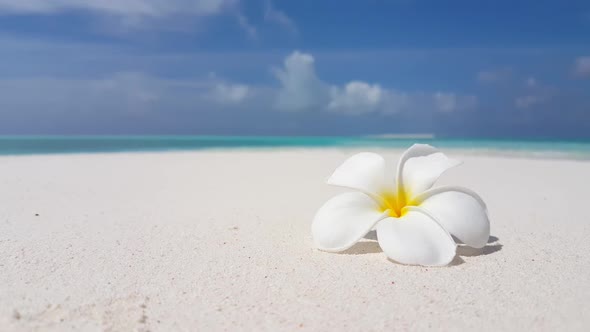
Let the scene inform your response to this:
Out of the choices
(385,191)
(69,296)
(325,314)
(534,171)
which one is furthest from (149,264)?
(534,171)

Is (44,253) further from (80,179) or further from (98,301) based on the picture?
(80,179)

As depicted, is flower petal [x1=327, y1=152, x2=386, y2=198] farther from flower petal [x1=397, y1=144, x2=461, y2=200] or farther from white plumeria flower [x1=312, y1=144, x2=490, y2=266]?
flower petal [x1=397, y1=144, x2=461, y2=200]

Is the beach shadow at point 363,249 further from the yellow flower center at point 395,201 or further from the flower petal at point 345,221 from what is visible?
the yellow flower center at point 395,201

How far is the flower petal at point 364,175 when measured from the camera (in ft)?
11.0

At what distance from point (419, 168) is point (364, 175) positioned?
0.37 meters

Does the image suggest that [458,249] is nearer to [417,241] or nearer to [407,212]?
[407,212]

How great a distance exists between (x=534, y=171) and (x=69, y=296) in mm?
9620

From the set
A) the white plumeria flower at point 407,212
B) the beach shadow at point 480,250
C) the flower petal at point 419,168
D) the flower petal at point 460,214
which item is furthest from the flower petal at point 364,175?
the beach shadow at point 480,250

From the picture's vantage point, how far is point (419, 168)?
3422 millimetres

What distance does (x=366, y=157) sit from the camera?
3521mm

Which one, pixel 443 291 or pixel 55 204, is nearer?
pixel 443 291

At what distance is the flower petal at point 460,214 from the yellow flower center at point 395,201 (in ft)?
0.44

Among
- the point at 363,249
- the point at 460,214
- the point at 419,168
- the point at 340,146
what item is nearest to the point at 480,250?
the point at 460,214

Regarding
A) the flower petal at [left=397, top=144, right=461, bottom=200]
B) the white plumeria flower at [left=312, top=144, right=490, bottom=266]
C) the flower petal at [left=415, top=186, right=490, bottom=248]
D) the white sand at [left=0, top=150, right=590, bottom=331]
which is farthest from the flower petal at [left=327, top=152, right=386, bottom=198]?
the white sand at [left=0, top=150, right=590, bottom=331]
